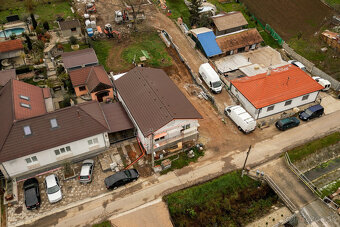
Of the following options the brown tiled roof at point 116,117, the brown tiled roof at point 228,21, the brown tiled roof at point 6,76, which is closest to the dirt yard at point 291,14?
the brown tiled roof at point 228,21

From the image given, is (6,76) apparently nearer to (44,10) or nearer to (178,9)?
(44,10)

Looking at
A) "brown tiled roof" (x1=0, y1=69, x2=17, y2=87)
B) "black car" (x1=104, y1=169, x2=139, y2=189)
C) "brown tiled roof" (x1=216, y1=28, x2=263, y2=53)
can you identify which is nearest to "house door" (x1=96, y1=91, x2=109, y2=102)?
"brown tiled roof" (x1=0, y1=69, x2=17, y2=87)

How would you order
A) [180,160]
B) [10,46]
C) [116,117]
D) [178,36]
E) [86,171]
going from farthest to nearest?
[178,36] → [10,46] → [116,117] → [180,160] → [86,171]

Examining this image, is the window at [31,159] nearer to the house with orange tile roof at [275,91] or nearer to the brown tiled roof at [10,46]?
the brown tiled roof at [10,46]

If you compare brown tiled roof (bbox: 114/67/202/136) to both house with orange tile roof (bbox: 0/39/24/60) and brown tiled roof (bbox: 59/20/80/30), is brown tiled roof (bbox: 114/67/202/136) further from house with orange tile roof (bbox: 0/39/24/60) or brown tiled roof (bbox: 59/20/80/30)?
brown tiled roof (bbox: 59/20/80/30)

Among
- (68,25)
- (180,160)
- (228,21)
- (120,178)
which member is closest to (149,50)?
(68,25)

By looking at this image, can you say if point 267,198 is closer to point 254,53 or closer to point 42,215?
point 42,215

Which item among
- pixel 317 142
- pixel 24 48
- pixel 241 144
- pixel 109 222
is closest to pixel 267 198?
pixel 241 144
